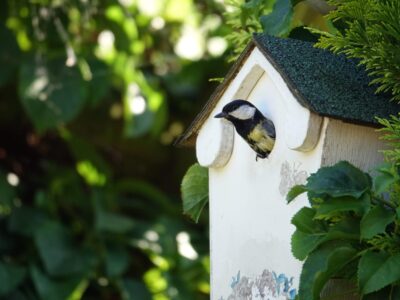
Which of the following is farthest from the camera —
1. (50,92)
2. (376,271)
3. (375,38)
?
(50,92)

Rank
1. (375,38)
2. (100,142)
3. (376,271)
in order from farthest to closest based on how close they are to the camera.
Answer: (100,142) < (375,38) < (376,271)

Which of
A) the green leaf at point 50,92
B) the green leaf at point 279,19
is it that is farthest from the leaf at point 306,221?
the green leaf at point 50,92

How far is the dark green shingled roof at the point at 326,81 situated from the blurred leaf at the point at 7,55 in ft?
5.24

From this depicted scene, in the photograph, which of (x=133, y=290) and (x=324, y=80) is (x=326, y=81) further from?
(x=133, y=290)

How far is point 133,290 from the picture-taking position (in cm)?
290

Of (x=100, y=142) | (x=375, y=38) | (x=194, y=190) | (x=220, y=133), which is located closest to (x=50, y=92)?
(x=100, y=142)

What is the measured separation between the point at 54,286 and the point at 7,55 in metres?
0.68

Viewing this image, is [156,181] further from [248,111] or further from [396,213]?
[396,213]

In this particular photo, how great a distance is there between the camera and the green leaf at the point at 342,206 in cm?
122

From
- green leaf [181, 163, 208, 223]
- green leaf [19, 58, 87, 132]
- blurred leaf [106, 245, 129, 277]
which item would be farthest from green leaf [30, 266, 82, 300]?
green leaf [181, 163, 208, 223]

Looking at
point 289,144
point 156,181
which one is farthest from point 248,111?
point 156,181

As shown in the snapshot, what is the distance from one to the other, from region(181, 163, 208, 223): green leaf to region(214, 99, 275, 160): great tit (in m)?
0.23

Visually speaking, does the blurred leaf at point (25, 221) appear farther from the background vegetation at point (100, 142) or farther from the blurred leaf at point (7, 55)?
the blurred leaf at point (7, 55)

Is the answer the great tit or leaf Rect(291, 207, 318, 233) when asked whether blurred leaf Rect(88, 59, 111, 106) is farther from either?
leaf Rect(291, 207, 318, 233)
